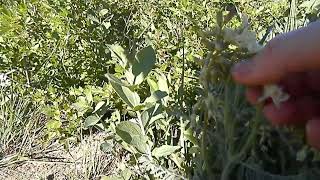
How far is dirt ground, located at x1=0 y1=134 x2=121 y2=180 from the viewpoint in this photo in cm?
184

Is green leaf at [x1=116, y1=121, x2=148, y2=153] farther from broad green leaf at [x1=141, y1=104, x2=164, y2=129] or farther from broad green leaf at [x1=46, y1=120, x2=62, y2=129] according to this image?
broad green leaf at [x1=46, y1=120, x2=62, y2=129]

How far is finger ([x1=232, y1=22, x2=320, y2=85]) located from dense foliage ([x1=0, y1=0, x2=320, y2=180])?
0.21 m

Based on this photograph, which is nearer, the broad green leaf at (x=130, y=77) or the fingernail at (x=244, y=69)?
the fingernail at (x=244, y=69)

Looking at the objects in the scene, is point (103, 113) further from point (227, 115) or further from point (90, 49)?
point (227, 115)

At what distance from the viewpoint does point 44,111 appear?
2020 millimetres

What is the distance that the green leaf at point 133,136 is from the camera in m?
1.58

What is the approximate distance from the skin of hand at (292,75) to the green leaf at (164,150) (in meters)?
0.78

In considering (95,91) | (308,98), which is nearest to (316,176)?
(308,98)

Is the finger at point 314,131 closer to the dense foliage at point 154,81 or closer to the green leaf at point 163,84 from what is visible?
the dense foliage at point 154,81

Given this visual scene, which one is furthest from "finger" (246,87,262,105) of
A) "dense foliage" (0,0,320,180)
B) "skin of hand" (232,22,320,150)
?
"dense foliage" (0,0,320,180)

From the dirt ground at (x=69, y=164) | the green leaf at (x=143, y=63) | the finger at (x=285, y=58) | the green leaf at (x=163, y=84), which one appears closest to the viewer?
the finger at (x=285, y=58)

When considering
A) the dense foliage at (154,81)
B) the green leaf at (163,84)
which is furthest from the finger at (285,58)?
the green leaf at (163,84)

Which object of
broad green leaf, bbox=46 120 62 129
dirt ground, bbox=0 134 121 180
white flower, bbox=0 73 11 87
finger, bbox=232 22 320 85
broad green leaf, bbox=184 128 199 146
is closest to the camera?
finger, bbox=232 22 320 85

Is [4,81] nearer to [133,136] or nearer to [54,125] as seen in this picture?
[54,125]
